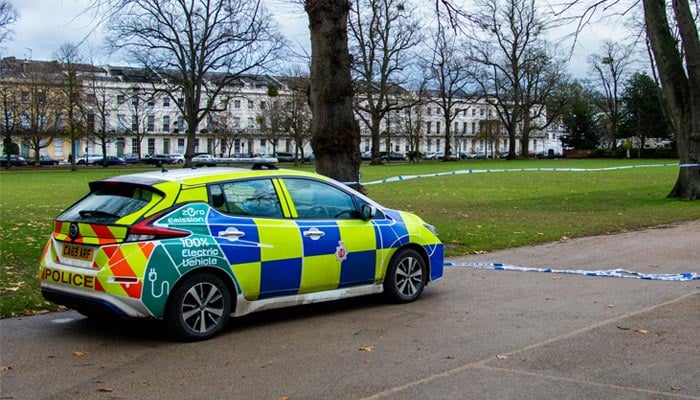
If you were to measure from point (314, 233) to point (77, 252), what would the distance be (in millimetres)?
2179

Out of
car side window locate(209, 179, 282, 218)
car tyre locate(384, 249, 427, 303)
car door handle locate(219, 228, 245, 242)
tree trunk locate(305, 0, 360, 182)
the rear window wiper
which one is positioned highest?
tree trunk locate(305, 0, 360, 182)

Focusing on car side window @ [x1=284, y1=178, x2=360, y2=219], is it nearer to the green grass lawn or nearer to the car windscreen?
the car windscreen

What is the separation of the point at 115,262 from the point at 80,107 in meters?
69.2

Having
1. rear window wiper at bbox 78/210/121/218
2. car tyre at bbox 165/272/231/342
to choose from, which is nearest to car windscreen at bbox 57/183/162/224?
rear window wiper at bbox 78/210/121/218

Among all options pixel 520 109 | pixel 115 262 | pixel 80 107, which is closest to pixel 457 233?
pixel 115 262

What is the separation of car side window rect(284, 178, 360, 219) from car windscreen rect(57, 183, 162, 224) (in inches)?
56.8

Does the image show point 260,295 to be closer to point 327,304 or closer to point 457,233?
point 327,304

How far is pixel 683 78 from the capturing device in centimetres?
2242

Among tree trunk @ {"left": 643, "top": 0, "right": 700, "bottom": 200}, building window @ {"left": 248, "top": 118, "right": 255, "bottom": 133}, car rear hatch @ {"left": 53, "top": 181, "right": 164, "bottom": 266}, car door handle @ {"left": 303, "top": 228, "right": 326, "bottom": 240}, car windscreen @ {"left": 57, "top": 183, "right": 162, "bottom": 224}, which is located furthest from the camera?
building window @ {"left": 248, "top": 118, "right": 255, "bottom": 133}

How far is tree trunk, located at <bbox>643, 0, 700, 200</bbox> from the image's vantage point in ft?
71.6

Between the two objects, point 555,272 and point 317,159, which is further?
point 317,159

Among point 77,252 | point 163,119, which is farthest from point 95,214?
point 163,119

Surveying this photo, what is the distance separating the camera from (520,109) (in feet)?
276

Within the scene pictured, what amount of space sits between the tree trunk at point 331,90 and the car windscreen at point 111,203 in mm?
5371
